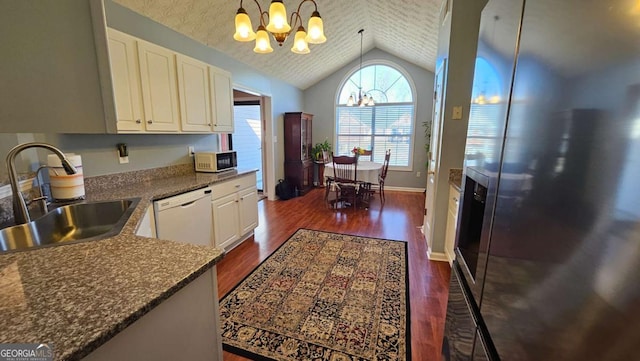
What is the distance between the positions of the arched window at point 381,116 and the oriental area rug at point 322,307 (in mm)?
3756

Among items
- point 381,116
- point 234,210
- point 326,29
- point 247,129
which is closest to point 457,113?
point 234,210

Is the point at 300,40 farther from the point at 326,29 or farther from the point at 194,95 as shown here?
the point at 326,29

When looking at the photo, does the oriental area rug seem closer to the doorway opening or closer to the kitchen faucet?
the kitchen faucet

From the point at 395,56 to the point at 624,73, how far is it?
20.8 feet

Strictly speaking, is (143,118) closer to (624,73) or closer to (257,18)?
(257,18)

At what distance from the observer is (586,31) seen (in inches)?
18.9

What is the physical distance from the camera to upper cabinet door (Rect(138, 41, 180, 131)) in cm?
222

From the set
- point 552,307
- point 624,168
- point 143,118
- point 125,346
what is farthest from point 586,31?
point 143,118

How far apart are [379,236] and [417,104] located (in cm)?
379

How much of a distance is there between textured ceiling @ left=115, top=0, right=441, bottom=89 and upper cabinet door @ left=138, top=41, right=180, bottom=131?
52 centimetres

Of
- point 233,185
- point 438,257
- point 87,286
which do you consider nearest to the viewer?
point 87,286

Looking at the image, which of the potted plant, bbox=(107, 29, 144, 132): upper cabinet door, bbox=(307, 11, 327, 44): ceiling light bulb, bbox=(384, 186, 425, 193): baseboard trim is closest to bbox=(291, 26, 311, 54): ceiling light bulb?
bbox=(307, 11, 327, 44): ceiling light bulb

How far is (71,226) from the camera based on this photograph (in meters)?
1.61

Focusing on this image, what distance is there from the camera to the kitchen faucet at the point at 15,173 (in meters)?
1.15
